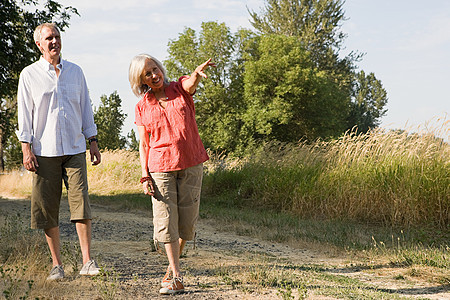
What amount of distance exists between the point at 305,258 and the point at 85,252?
308 cm

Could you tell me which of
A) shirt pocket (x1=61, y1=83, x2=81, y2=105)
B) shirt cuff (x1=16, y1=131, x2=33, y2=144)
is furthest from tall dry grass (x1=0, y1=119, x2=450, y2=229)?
shirt cuff (x1=16, y1=131, x2=33, y2=144)

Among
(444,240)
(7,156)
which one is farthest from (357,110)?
(444,240)

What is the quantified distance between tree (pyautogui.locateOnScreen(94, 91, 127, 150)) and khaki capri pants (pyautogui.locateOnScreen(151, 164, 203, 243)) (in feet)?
86.1

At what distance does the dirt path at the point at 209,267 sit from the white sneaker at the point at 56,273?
0.28ft

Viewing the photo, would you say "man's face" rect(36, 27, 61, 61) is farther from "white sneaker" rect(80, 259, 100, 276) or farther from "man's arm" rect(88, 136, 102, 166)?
"white sneaker" rect(80, 259, 100, 276)

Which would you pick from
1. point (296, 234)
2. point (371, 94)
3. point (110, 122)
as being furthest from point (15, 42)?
point (371, 94)

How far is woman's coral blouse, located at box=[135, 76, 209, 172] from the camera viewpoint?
3.98m

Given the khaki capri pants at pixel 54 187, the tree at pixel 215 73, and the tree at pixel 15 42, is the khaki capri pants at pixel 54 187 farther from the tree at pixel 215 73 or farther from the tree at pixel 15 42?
the tree at pixel 215 73

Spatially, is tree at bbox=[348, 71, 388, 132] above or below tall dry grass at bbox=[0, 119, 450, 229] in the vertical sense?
above

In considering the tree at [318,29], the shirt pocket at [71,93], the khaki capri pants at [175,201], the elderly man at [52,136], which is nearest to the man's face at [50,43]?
the elderly man at [52,136]

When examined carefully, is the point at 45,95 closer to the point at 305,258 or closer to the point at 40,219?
the point at 40,219

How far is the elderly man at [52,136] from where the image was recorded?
14.1 ft

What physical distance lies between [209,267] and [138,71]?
7.43ft

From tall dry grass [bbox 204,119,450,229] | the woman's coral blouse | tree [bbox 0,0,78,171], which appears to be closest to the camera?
the woman's coral blouse
